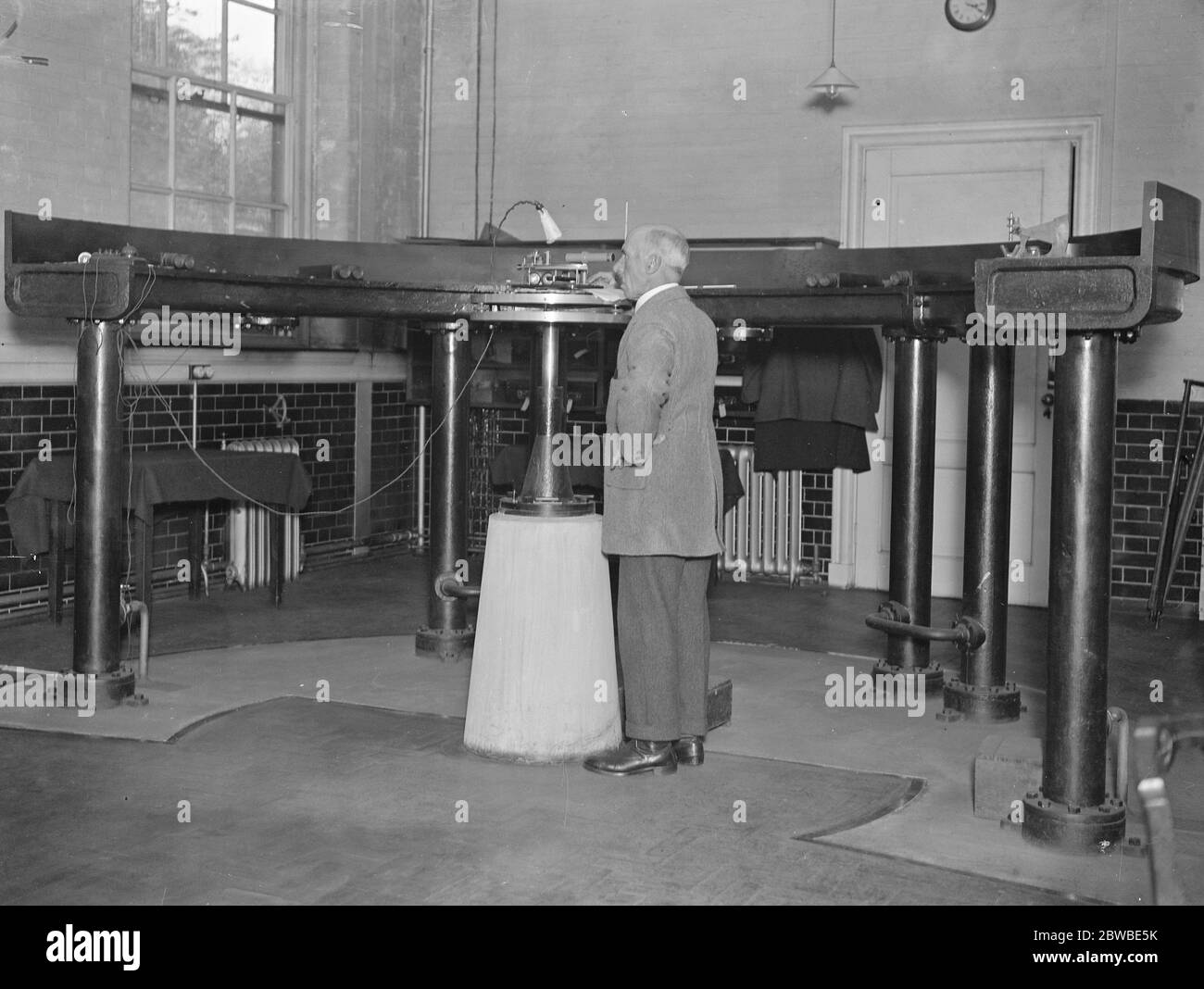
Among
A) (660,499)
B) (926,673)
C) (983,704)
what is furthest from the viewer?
(926,673)

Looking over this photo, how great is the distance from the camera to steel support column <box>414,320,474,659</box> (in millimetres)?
6883

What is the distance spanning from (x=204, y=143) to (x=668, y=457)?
17.0ft

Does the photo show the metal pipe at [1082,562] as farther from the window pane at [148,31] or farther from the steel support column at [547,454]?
the window pane at [148,31]

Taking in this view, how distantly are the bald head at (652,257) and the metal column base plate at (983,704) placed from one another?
2200 millimetres

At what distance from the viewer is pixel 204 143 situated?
888 cm

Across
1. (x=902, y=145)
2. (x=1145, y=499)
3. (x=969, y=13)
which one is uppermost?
(x=969, y=13)

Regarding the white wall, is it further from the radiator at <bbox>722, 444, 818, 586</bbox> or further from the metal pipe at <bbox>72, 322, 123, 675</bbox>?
the metal pipe at <bbox>72, 322, 123, 675</bbox>

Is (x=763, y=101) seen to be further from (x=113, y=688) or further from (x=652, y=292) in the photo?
(x=113, y=688)

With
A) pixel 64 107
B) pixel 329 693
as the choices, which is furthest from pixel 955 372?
pixel 64 107

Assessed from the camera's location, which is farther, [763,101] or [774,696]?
[763,101]

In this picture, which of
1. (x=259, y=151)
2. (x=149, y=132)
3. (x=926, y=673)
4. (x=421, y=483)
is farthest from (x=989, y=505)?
(x=421, y=483)

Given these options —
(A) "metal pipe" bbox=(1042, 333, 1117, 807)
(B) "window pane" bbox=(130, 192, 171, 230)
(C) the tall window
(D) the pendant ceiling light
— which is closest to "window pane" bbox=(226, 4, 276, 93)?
(C) the tall window

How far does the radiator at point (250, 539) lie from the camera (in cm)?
888

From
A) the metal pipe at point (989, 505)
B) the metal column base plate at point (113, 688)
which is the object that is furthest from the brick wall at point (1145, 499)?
the metal column base plate at point (113, 688)
